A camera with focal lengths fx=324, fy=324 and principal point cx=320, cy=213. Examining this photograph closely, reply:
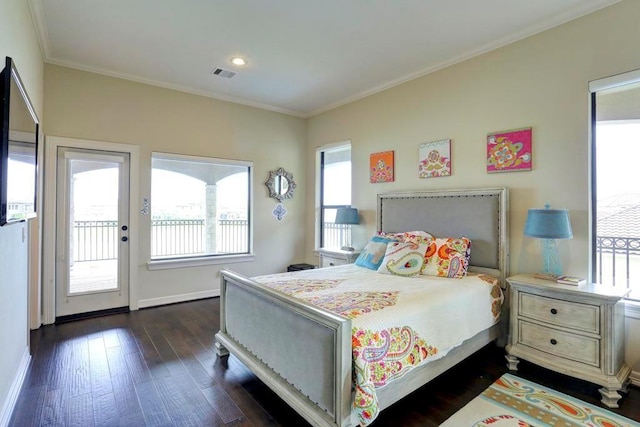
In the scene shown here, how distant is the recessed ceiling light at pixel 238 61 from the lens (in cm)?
352

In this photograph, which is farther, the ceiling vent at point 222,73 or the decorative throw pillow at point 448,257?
the ceiling vent at point 222,73

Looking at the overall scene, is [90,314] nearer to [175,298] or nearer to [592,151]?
[175,298]

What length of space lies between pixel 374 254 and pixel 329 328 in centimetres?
183

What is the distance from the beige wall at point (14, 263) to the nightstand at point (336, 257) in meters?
3.14

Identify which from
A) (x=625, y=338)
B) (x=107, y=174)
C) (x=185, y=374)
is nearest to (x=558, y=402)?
(x=625, y=338)

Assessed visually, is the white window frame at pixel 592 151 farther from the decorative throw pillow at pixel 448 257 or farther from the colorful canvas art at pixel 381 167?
the colorful canvas art at pixel 381 167

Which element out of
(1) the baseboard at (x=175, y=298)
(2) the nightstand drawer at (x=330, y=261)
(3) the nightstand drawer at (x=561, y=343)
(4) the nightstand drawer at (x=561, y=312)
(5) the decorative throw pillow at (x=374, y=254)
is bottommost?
(1) the baseboard at (x=175, y=298)

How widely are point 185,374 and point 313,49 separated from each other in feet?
10.5

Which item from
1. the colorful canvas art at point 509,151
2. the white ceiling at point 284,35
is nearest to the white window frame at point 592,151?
the colorful canvas art at point 509,151

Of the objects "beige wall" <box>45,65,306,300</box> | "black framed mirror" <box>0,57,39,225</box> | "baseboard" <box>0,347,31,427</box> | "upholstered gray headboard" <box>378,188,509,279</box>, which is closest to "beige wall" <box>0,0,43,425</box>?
"baseboard" <box>0,347,31,427</box>

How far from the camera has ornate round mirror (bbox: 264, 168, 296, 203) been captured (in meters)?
5.24

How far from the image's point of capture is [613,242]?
2627mm

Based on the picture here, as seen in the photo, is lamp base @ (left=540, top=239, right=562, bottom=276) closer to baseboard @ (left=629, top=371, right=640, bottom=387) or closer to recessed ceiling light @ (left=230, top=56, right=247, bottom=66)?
baseboard @ (left=629, top=371, right=640, bottom=387)

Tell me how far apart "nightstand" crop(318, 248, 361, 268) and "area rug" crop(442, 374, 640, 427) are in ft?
7.00
